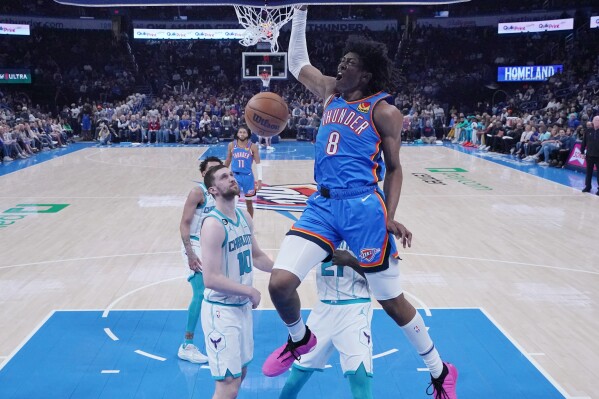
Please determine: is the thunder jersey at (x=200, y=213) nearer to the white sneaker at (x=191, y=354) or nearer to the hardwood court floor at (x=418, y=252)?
the white sneaker at (x=191, y=354)

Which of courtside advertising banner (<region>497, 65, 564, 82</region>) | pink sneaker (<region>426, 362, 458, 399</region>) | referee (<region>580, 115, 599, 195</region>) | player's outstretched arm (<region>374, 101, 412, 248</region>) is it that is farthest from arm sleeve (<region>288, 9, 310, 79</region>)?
courtside advertising banner (<region>497, 65, 564, 82</region>)

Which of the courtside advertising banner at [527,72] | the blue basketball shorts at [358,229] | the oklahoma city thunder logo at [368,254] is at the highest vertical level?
the courtside advertising banner at [527,72]

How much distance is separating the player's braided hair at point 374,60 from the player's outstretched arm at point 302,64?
1.08ft

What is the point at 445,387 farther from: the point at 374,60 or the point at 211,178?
the point at 374,60

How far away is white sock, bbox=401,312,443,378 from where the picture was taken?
143 inches

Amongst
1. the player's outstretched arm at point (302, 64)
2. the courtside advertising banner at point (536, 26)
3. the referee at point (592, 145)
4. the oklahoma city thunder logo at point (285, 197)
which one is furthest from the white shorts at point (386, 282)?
the courtside advertising banner at point (536, 26)

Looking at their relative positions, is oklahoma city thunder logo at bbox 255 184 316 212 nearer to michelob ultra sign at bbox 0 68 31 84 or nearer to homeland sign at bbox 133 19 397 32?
michelob ultra sign at bbox 0 68 31 84

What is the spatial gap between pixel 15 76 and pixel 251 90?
11110mm

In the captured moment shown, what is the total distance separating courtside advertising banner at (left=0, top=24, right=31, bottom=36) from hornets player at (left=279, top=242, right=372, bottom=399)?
32.7 m

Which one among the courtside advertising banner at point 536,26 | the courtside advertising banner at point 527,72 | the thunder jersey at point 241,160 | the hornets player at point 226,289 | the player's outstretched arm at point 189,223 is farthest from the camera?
the courtside advertising banner at point 536,26

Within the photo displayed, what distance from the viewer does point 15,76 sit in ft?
95.1

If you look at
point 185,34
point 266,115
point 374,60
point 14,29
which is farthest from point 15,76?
point 374,60

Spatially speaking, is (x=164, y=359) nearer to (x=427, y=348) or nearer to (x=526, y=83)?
(x=427, y=348)

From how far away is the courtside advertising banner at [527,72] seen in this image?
29.3 m
